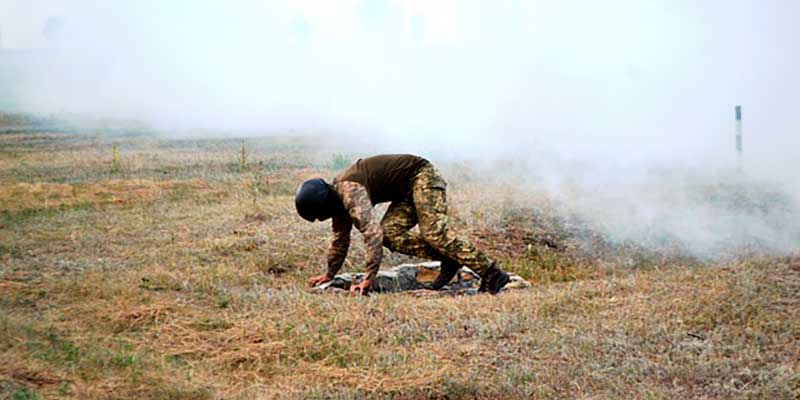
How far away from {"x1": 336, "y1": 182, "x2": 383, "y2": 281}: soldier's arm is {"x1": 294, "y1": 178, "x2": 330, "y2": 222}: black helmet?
171mm

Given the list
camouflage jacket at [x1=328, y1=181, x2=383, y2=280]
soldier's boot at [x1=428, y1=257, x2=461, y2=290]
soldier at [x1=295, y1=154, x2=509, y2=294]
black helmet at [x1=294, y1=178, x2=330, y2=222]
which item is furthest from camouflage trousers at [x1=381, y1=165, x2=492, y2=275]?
black helmet at [x1=294, y1=178, x2=330, y2=222]

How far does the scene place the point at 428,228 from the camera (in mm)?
8609

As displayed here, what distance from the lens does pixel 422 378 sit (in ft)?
18.8

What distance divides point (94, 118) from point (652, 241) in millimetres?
30231

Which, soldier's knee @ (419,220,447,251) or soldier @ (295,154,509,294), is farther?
soldier's knee @ (419,220,447,251)

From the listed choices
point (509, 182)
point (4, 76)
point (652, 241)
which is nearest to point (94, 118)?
point (4, 76)

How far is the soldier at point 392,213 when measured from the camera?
26.6ft

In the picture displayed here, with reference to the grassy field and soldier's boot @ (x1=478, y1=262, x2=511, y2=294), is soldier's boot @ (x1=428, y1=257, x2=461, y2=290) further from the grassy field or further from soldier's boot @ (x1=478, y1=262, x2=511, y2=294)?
the grassy field

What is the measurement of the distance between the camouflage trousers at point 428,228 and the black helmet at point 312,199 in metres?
0.89

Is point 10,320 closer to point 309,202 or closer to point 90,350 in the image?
point 90,350

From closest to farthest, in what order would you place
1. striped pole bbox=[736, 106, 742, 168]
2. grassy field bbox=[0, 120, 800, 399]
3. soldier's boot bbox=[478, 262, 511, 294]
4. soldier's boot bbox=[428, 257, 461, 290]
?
grassy field bbox=[0, 120, 800, 399] < soldier's boot bbox=[478, 262, 511, 294] < soldier's boot bbox=[428, 257, 461, 290] < striped pole bbox=[736, 106, 742, 168]

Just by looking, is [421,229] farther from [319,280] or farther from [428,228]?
[319,280]

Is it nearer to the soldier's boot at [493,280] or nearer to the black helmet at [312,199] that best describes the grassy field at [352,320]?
the soldier's boot at [493,280]

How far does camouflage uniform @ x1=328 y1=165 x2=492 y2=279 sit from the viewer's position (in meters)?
A: 8.58
